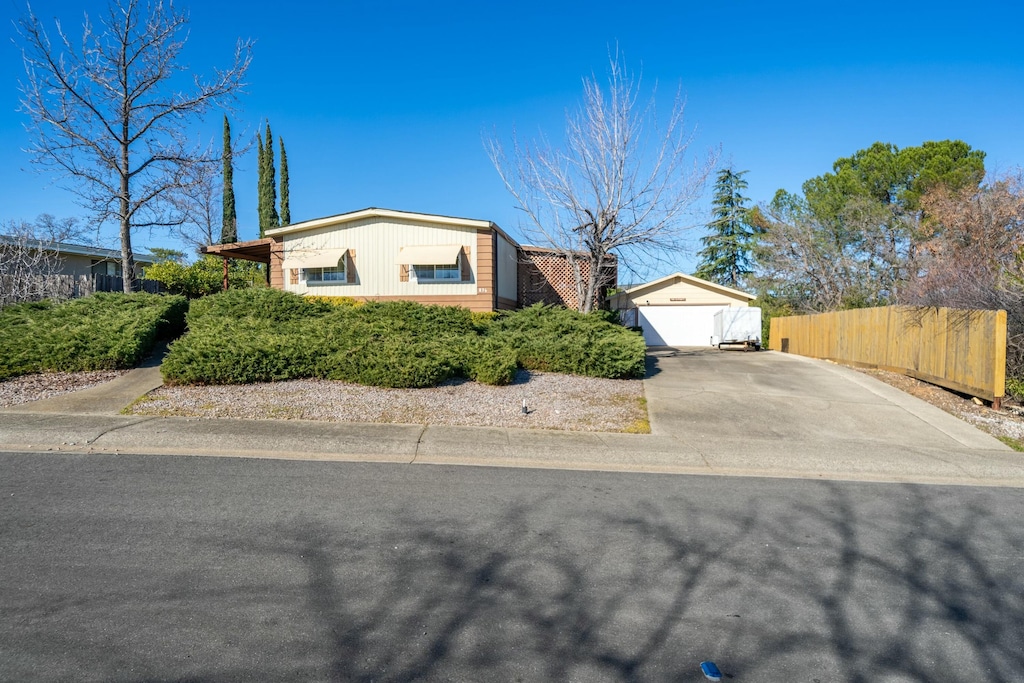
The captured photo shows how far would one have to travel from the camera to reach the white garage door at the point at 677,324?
29.6 m

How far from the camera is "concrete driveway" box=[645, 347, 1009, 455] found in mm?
8961

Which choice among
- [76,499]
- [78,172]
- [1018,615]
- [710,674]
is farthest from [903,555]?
[78,172]

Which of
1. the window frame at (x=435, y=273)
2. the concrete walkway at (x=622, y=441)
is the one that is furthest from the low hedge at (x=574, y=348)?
the window frame at (x=435, y=273)

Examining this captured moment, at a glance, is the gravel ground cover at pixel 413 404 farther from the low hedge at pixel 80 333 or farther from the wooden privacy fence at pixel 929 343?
the wooden privacy fence at pixel 929 343

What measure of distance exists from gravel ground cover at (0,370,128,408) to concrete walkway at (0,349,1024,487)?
335 millimetres

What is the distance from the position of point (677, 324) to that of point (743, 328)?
433 cm

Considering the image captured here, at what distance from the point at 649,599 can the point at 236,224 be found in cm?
3640

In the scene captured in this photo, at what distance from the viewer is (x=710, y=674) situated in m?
3.08

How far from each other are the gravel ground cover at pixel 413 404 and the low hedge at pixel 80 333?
1.76 meters

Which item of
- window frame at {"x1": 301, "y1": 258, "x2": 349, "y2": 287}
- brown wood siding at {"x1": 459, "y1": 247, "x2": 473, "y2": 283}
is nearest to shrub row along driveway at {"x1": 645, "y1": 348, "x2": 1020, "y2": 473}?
brown wood siding at {"x1": 459, "y1": 247, "x2": 473, "y2": 283}

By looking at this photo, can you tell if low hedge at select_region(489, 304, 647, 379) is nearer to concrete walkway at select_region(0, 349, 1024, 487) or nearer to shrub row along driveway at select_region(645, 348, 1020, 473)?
shrub row along driveway at select_region(645, 348, 1020, 473)

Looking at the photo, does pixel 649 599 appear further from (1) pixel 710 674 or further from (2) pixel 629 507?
(2) pixel 629 507

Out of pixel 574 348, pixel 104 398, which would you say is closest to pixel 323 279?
pixel 574 348

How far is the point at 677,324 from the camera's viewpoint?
2977 centimetres
